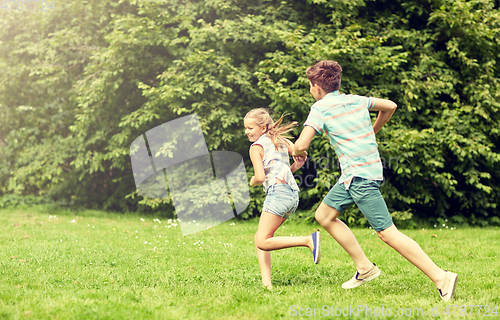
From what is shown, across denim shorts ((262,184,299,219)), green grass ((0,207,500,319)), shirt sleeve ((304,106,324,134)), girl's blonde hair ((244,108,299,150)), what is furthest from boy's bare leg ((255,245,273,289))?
shirt sleeve ((304,106,324,134))

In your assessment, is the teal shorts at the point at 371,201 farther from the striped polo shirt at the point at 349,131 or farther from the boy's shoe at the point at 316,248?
the boy's shoe at the point at 316,248

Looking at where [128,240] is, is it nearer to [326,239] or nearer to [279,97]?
[326,239]

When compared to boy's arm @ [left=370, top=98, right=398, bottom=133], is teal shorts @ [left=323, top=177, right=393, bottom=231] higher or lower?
lower

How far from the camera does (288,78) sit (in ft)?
30.3

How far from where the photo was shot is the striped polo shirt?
3.34 metres

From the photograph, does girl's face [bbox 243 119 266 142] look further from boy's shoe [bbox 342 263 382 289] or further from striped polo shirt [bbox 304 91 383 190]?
boy's shoe [bbox 342 263 382 289]

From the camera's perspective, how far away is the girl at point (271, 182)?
358 centimetres

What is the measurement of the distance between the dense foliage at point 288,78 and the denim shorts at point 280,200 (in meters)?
4.30

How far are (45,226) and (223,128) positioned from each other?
3.97m

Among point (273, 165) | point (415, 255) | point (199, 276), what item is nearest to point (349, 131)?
point (273, 165)

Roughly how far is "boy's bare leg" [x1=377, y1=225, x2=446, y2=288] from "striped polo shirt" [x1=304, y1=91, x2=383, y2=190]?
1.47 ft

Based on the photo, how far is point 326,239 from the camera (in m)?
7.02

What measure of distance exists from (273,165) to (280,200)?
1.04ft

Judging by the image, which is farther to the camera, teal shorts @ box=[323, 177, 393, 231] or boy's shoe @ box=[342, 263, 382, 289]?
boy's shoe @ box=[342, 263, 382, 289]
